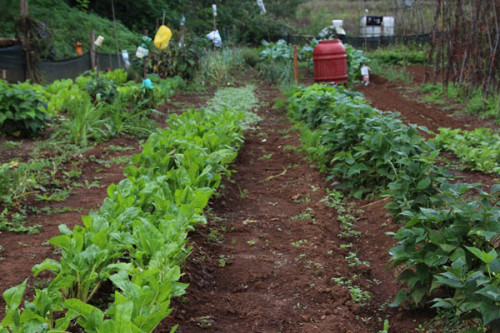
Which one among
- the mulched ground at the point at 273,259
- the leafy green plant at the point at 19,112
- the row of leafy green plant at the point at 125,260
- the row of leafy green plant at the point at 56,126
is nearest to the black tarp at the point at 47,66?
the row of leafy green plant at the point at 56,126

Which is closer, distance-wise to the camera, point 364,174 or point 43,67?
point 364,174

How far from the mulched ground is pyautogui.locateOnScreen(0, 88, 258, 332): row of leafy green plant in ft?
1.08

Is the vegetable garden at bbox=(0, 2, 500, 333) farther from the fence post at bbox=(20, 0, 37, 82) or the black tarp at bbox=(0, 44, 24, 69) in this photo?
the black tarp at bbox=(0, 44, 24, 69)

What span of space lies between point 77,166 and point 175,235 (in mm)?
3341

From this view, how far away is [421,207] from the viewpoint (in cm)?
336

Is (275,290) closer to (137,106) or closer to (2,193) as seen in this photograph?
(2,193)

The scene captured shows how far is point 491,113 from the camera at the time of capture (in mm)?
7992

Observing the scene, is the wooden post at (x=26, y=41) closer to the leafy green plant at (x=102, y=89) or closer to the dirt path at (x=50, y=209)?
the leafy green plant at (x=102, y=89)

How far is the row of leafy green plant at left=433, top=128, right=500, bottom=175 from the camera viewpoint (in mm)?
5301

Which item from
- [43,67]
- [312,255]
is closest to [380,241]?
[312,255]

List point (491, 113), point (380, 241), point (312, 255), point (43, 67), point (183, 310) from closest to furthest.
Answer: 1. point (183, 310)
2. point (312, 255)
3. point (380, 241)
4. point (491, 113)
5. point (43, 67)

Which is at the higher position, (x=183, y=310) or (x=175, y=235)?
(x=175, y=235)

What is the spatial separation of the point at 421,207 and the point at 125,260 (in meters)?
1.89

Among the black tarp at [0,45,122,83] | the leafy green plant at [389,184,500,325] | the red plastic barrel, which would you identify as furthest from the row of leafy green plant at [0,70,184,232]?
the red plastic barrel
